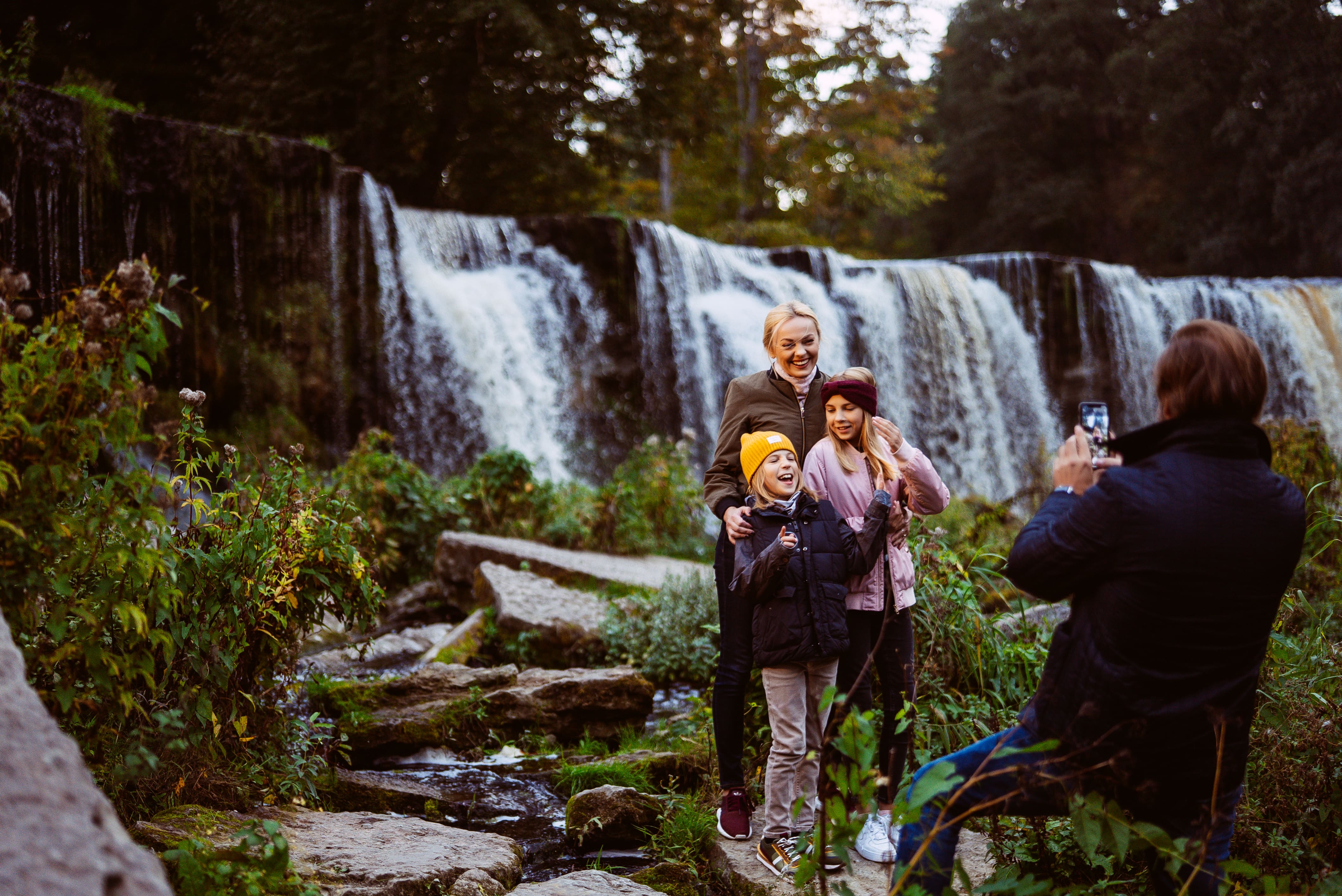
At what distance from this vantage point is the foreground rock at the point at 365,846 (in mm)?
2576

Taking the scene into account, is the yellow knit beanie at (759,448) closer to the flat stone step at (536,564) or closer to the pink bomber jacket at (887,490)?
the pink bomber jacket at (887,490)

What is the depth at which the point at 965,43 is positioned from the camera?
33.1 m

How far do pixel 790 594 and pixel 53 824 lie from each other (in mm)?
1989

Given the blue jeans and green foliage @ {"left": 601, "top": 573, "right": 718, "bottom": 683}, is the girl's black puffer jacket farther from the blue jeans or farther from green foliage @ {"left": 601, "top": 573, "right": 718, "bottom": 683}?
green foliage @ {"left": 601, "top": 573, "right": 718, "bottom": 683}

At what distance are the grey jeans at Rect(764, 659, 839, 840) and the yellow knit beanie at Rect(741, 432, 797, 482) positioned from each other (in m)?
0.64

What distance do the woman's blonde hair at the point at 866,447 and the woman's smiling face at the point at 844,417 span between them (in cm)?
1

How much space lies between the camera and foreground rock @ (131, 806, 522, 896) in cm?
258

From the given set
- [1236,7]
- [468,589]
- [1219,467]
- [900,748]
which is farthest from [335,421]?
[1236,7]

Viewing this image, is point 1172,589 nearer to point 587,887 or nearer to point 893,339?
point 587,887

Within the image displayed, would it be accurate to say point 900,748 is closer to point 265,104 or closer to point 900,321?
point 900,321

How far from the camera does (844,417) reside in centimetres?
309

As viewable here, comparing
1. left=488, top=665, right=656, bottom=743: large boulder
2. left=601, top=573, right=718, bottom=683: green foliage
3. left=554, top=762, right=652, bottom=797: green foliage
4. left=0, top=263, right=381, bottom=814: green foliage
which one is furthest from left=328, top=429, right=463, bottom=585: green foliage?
left=0, top=263, right=381, bottom=814: green foliage

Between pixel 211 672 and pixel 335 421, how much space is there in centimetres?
950

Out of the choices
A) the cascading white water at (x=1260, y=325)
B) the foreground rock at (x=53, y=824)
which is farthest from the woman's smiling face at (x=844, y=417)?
the cascading white water at (x=1260, y=325)
